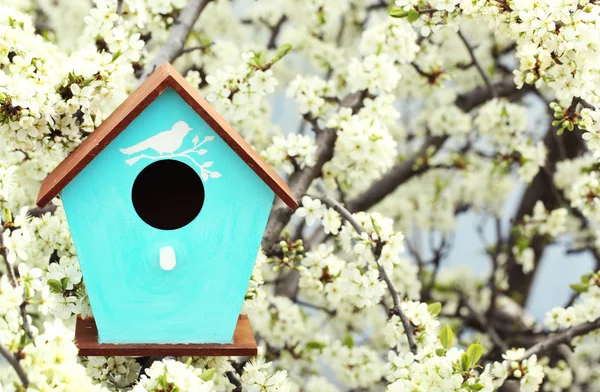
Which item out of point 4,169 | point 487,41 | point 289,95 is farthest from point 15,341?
point 487,41

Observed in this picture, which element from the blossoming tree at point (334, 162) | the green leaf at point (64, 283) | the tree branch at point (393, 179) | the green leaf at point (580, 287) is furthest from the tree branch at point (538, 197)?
the green leaf at point (64, 283)

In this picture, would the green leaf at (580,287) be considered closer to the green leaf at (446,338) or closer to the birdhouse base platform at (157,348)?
the green leaf at (446,338)

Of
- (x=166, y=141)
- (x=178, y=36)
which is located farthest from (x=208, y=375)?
(x=178, y=36)

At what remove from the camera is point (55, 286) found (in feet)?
6.48

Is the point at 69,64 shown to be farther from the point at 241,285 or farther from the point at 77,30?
the point at 77,30

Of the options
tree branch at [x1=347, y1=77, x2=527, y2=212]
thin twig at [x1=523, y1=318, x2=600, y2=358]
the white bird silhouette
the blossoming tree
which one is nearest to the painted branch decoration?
the white bird silhouette

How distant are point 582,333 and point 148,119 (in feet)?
5.85

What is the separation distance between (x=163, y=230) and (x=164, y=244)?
0.12 ft

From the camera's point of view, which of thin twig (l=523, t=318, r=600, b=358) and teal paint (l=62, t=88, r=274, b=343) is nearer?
teal paint (l=62, t=88, r=274, b=343)

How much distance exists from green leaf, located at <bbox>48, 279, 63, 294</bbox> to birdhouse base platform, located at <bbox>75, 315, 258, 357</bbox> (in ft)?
0.42

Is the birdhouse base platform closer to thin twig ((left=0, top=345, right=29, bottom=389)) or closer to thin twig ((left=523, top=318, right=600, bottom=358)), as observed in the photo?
thin twig ((left=0, top=345, right=29, bottom=389))

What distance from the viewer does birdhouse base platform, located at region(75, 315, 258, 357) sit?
6.24 ft

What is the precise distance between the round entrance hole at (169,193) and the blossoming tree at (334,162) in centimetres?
25

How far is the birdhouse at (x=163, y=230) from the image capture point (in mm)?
1870
